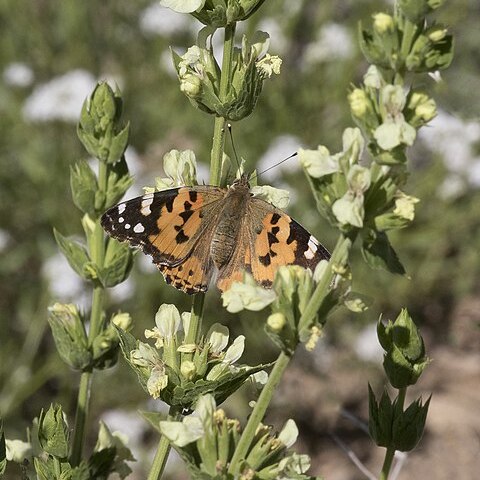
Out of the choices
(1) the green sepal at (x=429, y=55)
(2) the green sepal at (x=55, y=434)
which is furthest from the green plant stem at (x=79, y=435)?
(1) the green sepal at (x=429, y=55)

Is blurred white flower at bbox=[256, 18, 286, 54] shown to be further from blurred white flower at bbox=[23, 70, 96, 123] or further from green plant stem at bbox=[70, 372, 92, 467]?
green plant stem at bbox=[70, 372, 92, 467]

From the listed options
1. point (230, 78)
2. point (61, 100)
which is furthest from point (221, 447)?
point (61, 100)

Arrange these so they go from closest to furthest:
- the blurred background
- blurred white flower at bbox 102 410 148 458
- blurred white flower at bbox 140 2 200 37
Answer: blurred white flower at bbox 102 410 148 458 < the blurred background < blurred white flower at bbox 140 2 200 37

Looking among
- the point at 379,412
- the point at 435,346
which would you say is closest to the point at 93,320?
the point at 379,412

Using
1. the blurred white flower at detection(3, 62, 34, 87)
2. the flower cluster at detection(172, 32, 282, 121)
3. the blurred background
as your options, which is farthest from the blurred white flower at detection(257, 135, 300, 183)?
the flower cluster at detection(172, 32, 282, 121)

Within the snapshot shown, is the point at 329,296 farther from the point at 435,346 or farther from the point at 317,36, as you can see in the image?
the point at 317,36

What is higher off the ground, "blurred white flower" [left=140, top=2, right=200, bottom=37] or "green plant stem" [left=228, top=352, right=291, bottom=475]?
"green plant stem" [left=228, top=352, right=291, bottom=475]

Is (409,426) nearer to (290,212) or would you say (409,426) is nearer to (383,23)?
(383,23)
